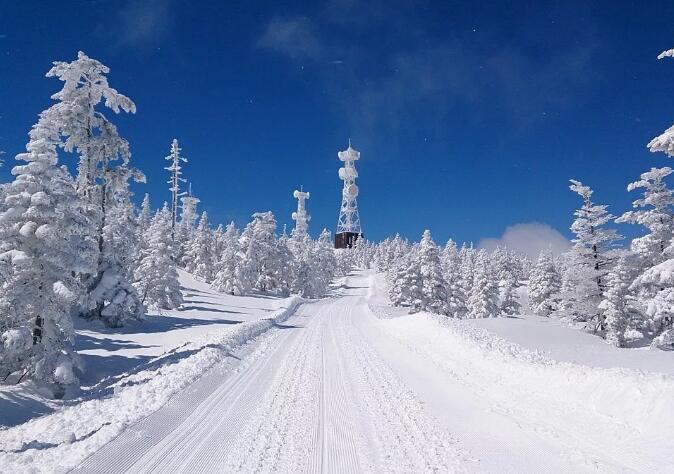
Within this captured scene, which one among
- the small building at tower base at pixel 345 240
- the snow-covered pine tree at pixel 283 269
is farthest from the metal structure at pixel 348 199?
the snow-covered pine tree at pixel 283 269

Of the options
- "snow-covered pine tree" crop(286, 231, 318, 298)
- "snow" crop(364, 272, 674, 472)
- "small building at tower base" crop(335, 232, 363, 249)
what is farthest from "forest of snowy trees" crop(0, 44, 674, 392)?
"small building at tower base" crop(335, 232, 363, 249)

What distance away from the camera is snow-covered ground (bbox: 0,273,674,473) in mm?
6527

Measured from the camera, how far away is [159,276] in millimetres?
35219

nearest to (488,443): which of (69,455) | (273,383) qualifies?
(273,383)

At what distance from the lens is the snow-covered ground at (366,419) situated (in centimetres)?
653

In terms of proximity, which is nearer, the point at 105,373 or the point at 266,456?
the point at 266,456

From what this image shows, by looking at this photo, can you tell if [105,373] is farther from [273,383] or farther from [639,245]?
[639,245]

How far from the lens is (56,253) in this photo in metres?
13.6

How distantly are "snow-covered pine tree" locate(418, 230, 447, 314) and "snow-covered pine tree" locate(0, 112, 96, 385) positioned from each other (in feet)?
119

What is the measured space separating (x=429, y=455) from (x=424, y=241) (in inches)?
1595

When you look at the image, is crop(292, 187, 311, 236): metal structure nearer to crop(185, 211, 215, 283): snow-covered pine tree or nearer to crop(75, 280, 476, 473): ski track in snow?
crop(185, 211, 215, 283): snow-covered pine tree

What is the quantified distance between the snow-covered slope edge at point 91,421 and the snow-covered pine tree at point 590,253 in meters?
26.1

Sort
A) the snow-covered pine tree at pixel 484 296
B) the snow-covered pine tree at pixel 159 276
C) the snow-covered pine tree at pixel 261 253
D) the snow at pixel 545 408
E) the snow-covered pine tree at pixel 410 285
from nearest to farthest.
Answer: the snow at pixel 545 408 < the snow-covered pine tree at pixel 159 276 < the snow-covered pine tree at pixel 410 285 < the snow-covered pine tree at pixel 484 296 < the snow-covered pine tree at pixel 261 253

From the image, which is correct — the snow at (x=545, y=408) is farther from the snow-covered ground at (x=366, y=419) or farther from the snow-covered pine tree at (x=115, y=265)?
the snow-covered pine tree at (x=115, y=265)
